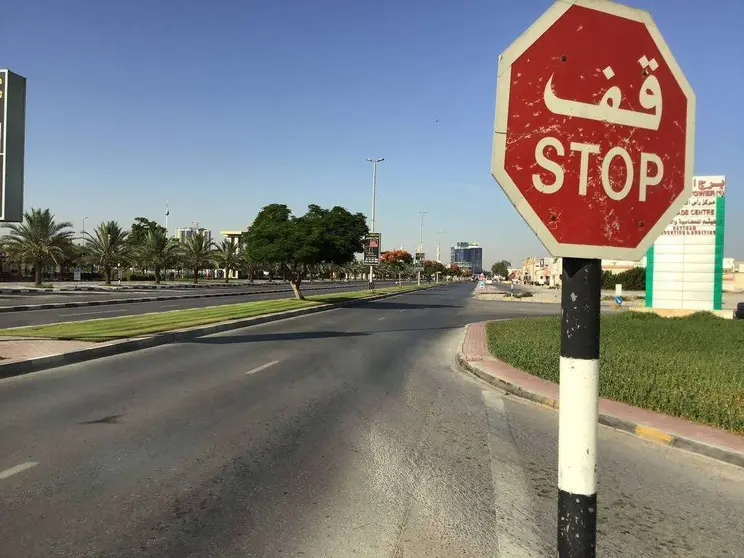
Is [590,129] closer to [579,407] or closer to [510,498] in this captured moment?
[579,407]

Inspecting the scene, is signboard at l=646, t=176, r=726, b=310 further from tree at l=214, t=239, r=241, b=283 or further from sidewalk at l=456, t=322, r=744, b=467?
tree at l=214, t=239, r=241, b=283

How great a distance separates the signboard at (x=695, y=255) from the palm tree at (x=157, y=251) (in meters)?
48.7

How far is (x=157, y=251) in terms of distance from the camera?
56.4m

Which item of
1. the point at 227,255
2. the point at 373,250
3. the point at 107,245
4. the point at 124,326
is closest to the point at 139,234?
the point at 227,255

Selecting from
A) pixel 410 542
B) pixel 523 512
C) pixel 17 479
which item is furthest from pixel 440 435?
pixel 17 479

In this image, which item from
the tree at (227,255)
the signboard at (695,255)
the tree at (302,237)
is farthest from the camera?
the tree at (227,255)

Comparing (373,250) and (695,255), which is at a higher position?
(373,250)

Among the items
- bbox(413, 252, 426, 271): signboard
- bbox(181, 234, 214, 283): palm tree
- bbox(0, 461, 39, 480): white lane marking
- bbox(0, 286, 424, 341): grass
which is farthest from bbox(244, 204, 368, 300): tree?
bbox(413, 252, 426, 271): signboard

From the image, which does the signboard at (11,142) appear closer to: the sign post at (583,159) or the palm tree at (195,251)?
the sign post at (583,159)

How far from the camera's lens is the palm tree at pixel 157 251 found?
184 ft

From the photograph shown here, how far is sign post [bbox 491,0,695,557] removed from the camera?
1.59 m

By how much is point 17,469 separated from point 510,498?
422cm

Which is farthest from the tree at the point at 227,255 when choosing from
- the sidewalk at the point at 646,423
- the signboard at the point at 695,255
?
the sidewalk at the point at 646,423

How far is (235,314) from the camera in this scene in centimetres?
1964
